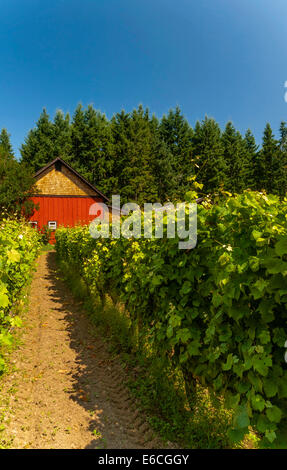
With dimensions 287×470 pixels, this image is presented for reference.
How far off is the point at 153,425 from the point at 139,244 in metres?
2.35

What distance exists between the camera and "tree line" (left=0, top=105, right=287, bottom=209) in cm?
4056

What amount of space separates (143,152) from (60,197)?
20.1 metres

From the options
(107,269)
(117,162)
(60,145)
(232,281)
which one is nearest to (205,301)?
(232,281)

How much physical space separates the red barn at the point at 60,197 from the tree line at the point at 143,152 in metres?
14.7

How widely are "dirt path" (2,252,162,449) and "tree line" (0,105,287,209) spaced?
35301mm

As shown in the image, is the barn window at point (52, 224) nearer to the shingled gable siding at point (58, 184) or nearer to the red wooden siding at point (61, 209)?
the red wooden siding at point (61, 209)

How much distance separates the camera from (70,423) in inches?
117

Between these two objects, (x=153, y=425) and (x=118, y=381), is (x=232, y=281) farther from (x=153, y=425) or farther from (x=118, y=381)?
(x=118, y=381)

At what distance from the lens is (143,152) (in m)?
41.4

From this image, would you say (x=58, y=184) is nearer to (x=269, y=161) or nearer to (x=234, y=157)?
(x=234, y=157)

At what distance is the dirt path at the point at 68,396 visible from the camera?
2756 mm

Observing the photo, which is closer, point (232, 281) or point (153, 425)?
point (232, 281)

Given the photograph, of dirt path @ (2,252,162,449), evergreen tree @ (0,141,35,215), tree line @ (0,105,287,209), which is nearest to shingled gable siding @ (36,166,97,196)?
evergreen tree @ (0,141,35,215)

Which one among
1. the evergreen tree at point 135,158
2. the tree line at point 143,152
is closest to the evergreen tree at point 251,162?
the tree line at point 143,152
